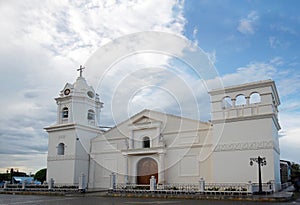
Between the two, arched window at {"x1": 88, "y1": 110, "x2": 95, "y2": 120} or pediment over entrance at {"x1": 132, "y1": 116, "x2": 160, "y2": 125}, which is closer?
pediment over entrance at {"x1": 132, "y1": 116, "x2": 160, "y2": 125}

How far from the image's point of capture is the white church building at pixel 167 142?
68.9ft

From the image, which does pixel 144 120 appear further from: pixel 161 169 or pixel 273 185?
pixel 273 185

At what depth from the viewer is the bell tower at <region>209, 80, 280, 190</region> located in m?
20.5

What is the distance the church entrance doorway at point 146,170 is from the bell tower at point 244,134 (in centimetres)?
610

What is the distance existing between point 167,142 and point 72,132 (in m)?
9.29

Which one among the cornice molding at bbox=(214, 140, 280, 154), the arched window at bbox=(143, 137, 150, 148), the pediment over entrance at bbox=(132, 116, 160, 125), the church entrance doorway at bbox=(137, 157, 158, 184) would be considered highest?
the pediment over entrance at bbox=(132, 116, 160, 125)

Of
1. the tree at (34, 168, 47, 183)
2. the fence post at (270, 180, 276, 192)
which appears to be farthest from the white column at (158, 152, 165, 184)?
the tree at (34, 168, 47, 183)

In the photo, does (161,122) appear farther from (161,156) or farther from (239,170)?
(239,170)

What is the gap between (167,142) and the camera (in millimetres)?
25906

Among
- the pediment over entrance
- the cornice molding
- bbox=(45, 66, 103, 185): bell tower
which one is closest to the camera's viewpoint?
the cornice molding

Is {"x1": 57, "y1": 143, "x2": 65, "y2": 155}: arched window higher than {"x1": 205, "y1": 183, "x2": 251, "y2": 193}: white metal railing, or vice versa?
{"x1": 57, "y1": 143, "x2": 65, "y2": 155}: arched window

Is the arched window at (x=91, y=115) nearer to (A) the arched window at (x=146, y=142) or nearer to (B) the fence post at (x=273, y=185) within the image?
(A) the arched window at (x=146, y=142)

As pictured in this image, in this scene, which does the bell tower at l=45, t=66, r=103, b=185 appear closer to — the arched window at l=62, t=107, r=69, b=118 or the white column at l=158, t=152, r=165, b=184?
the arched window at l=62, t=107, r=69, b=118

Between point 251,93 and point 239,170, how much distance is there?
5237 millimetres
